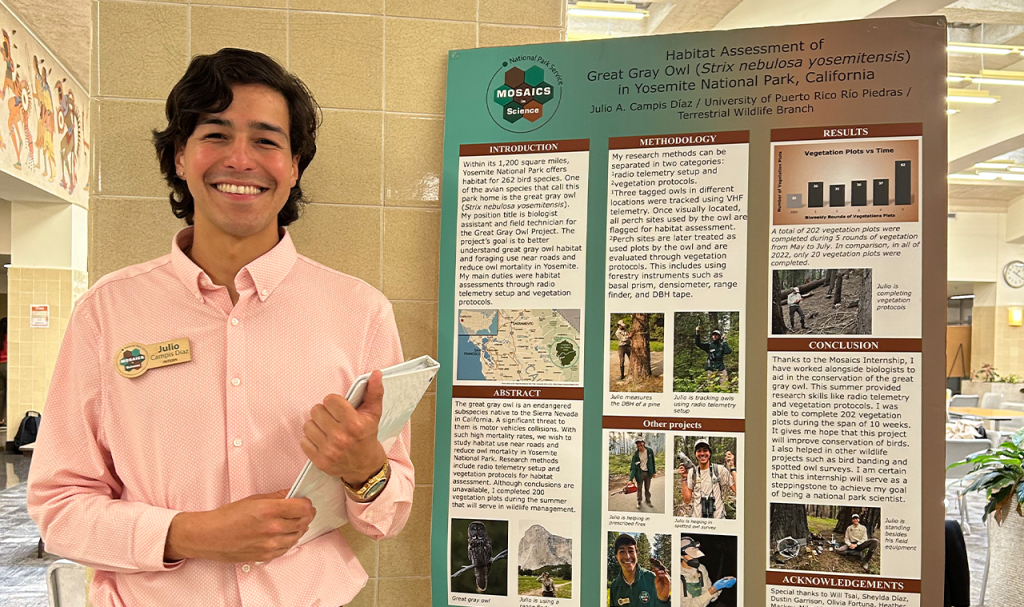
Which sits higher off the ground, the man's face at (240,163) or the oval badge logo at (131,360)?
the man's face at (240,163)

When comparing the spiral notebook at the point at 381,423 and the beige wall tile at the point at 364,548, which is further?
the beige wall tile at the point at 364,548

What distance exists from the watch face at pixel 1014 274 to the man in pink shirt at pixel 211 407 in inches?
643

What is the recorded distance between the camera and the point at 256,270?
4.55ft

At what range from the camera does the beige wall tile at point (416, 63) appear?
1901 mm

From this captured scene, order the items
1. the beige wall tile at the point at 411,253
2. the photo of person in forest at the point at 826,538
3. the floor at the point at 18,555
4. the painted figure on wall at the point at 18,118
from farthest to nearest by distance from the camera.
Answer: the painted figure on wall at the point at 18,118
the floor at the point at 18,555
the beige wall tile at the point at 411,253
the photo of person in forest at the point at 826,538

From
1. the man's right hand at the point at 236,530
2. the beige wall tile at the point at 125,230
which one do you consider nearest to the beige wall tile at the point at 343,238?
the beige wall tile at the point at 125,230

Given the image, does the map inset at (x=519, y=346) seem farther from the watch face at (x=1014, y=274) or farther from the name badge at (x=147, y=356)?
the watch face at (x=1014, y=274)

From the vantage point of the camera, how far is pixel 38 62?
7059 millimetres

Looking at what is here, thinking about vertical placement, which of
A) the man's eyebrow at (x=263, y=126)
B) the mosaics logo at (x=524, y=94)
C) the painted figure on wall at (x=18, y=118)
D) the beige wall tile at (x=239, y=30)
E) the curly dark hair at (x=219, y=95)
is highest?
the painted figure on wall at (x=18, y=118)

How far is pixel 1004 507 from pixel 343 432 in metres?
3.65

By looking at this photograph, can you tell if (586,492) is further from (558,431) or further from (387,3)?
(387,3)

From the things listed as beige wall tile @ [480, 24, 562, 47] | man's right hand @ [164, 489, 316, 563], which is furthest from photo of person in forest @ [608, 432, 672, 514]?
beige wall tile @ [480, 24, 562, 47]

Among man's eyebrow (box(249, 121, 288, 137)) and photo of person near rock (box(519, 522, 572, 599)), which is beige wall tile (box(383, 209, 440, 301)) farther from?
photo of person near rock (box(519, 522, 572, 599))

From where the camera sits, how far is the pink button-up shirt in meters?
1.25
